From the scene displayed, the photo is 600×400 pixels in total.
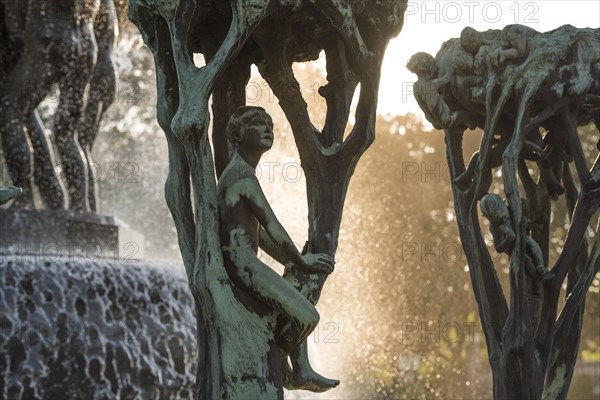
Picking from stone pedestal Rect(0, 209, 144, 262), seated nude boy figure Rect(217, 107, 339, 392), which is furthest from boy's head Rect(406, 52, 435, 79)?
stone pedestal Rect(0, 209, 144, 262)

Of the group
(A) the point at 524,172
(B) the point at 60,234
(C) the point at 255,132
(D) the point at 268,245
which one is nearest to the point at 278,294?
(D) the point at 268,245

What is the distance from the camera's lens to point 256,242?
5449 mm

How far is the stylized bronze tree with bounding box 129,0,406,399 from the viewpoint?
5.31m

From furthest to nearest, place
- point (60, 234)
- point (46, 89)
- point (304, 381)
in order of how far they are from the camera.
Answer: point (46, 89) < point (60, 234) < point (304, 381)

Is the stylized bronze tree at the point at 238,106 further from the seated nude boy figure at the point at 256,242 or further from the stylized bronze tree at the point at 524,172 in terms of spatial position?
the stylized bronze tree at the point at 524,172

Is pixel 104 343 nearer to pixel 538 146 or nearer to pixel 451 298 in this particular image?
pixel 538 146

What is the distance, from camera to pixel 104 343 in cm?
980

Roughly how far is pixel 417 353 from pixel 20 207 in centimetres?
1491

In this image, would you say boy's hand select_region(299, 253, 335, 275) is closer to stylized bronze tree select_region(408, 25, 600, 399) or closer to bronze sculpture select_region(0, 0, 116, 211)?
stylized bronze tree select_region(408, 25, 600, 399)

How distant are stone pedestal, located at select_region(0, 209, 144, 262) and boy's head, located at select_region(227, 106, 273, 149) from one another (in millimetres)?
5750

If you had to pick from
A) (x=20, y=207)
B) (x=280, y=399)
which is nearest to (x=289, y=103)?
(x=280, y=399)

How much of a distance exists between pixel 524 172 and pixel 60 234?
560 cm

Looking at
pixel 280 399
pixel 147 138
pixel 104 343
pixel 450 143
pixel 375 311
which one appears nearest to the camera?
pixel 280 399

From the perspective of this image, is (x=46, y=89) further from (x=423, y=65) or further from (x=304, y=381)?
(x=304, y=381)
